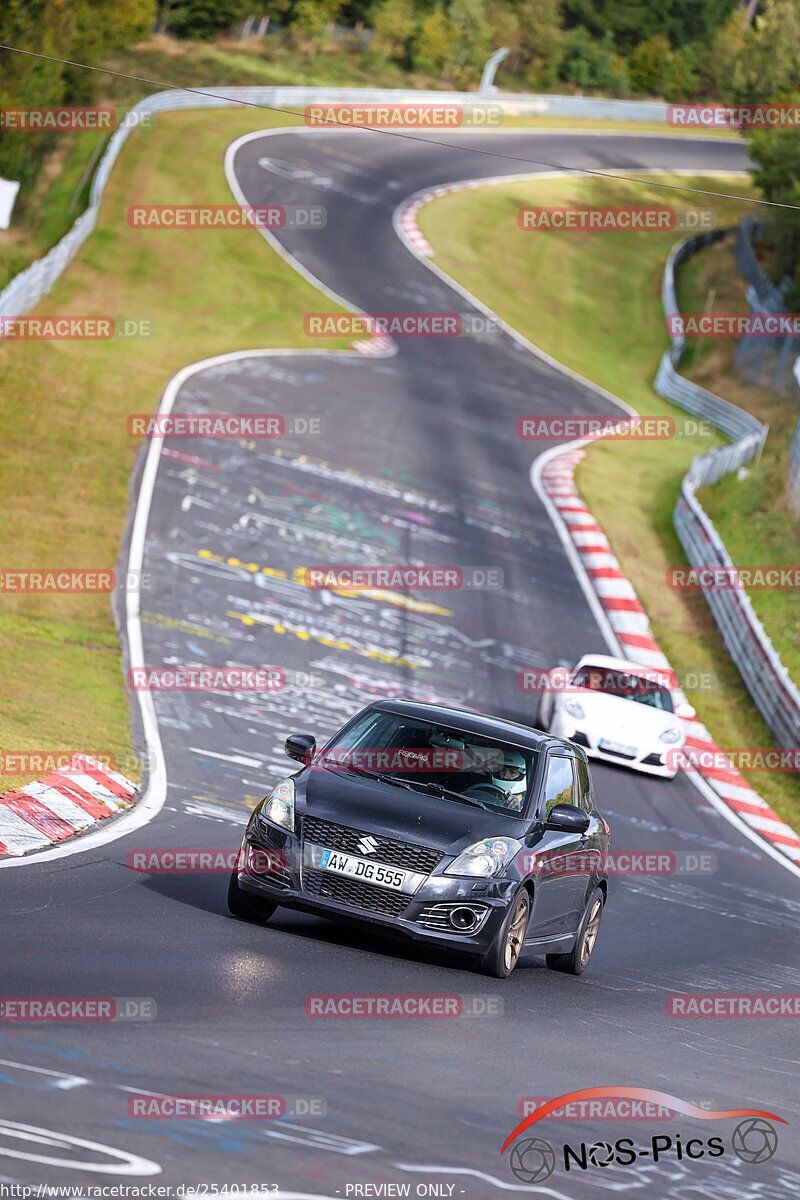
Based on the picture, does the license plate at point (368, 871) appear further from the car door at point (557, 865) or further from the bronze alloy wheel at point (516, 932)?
the car door at point (557, 865)

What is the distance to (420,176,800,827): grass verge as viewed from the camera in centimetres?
2539

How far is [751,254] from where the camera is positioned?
2279 inches

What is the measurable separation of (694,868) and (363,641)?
6706 mm

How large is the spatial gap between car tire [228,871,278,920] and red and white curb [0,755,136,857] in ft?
5.35

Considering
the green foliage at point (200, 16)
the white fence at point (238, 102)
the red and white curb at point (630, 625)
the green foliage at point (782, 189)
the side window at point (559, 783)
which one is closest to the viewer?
the side window at point (559, 783)

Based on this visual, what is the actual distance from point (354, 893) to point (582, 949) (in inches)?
98.7

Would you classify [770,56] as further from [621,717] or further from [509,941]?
[509,941]

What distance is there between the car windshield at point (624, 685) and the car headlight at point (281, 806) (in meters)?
11.0

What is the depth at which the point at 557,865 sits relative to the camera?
1004cm

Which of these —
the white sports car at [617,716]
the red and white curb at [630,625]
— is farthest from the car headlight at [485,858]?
the white sports car at [617,716]

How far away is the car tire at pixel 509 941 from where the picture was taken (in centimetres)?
920

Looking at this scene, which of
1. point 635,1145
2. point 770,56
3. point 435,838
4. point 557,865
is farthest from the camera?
point 770,56

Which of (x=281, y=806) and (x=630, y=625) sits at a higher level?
(x=281, y=806)

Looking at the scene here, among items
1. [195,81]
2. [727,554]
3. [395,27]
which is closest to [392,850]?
[727,554]
